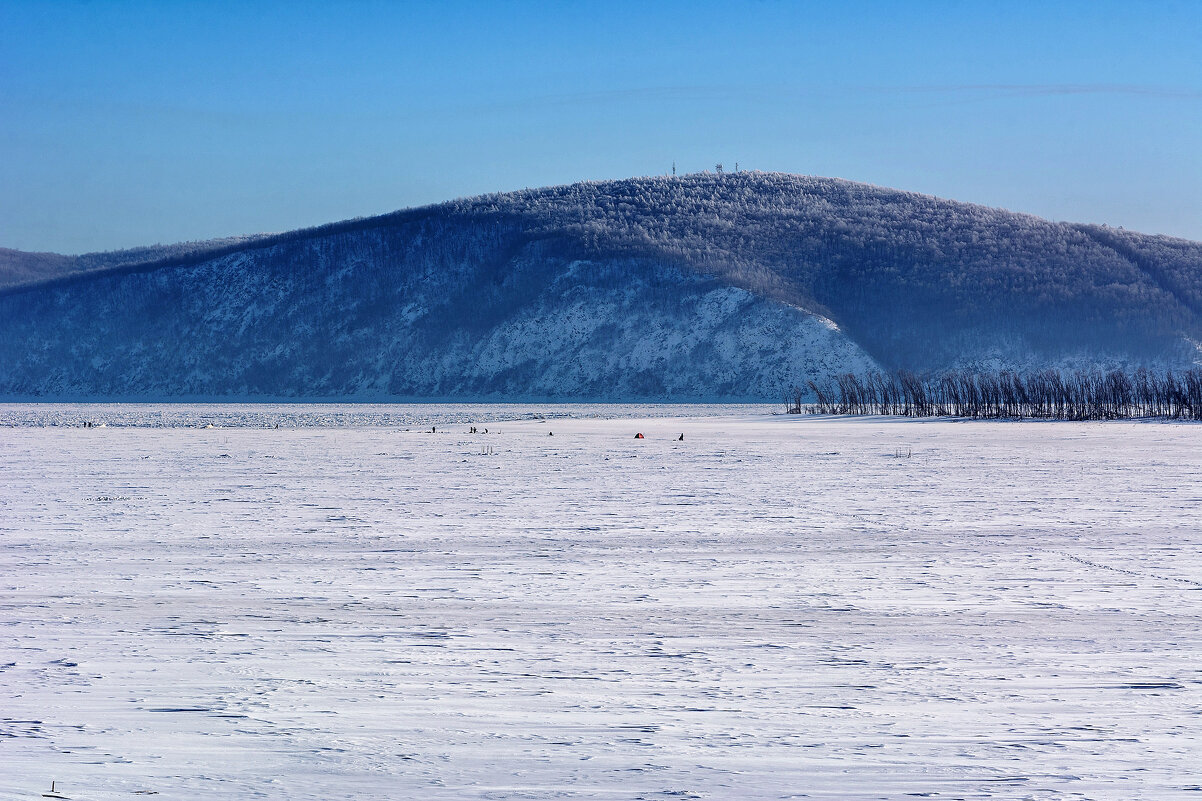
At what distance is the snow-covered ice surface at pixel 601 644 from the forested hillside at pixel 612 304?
2819 inches

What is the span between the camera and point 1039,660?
6.06 metres

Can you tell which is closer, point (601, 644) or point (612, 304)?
point (601, 644)

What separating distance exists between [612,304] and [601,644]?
307 ft

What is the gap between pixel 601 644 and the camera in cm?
645

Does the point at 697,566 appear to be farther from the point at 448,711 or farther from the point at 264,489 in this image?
the point at 264,489

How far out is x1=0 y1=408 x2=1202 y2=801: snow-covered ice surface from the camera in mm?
4520

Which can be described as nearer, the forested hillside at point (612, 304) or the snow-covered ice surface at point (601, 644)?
the snow-covered ice surface at point (601, 644)

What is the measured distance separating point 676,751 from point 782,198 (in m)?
131

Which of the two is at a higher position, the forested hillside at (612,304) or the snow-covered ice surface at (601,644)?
the forested hillside at (612,304)

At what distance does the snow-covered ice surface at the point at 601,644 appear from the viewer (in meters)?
4.52

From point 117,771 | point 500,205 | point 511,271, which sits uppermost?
point 500,205

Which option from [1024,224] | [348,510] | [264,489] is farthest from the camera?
[1024,224]

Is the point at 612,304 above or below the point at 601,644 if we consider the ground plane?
above

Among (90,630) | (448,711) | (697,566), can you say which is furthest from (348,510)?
(448,711)
